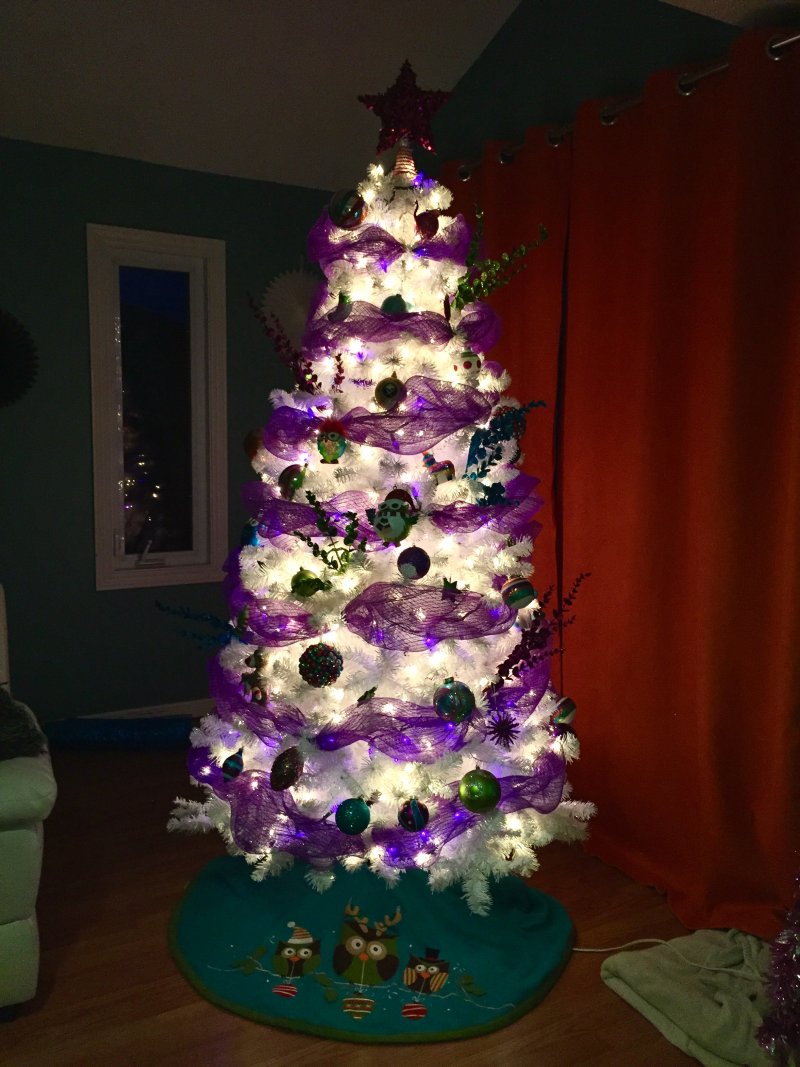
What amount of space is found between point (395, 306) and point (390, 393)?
217 millimetres

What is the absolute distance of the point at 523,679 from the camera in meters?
2.00

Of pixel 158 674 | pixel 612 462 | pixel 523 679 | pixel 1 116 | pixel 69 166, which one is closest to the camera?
pixel 523 679

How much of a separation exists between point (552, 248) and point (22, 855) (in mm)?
2311

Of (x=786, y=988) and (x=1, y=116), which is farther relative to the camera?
(x=1, y=116)

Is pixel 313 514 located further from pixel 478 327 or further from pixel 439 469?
pixel 478 327

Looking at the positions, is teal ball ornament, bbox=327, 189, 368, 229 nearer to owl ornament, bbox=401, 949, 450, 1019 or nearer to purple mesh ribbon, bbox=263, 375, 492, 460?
purple mesh ribbon, bbox=263, 375, 492, 460

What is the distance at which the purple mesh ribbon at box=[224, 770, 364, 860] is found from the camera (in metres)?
1.82

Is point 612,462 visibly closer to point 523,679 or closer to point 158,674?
point 523,679

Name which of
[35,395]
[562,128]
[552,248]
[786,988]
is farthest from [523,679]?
[35,395]

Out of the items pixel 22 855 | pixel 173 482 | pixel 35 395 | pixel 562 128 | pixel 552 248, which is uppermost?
pixel 562 128

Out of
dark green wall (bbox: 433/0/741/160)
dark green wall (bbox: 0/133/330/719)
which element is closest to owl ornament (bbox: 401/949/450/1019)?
dark green wall (bbox: 0/133/330/719)

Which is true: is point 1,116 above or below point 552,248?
above

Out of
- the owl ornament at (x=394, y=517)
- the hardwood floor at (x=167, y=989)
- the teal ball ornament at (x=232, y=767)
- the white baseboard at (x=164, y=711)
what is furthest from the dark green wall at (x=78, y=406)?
the owl ornament at (x=394, y=517)

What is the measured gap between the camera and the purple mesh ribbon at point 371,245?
189 cm
